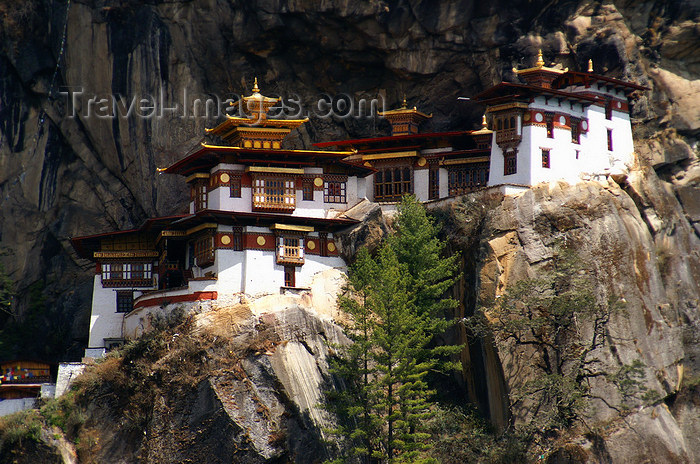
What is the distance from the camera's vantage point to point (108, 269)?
7112 centimetres

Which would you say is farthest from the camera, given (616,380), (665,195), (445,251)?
(665,195)

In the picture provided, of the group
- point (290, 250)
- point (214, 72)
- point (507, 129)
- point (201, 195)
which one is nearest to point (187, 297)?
point (290, 250)

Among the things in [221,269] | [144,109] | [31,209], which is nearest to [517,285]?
[221,269]

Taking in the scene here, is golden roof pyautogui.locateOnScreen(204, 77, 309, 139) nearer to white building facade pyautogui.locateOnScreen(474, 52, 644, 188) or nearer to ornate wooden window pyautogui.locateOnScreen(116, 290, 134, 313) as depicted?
ornate wooden window pyautogui.locateOnScreen(116, 290, 134, 313)

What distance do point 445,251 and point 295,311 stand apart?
9.57 meters

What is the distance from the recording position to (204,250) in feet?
220

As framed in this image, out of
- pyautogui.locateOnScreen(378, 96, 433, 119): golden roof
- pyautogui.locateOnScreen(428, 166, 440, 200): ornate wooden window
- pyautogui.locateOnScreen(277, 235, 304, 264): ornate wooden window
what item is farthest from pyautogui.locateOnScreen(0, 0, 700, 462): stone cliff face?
pyautogui.locateOnScreen(277, 235, 304, 264): ornate wooden window

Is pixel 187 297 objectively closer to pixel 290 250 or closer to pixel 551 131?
pixel 290 250

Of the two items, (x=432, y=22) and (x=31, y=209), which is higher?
(x=432, y=22)

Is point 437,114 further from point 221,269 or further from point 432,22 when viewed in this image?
point 221,269

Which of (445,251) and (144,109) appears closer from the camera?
(445,251)

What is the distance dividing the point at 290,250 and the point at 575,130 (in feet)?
59.4

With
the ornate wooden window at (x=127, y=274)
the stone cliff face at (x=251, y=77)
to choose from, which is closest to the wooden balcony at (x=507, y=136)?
the stone cliff face at (x=251, y=77)

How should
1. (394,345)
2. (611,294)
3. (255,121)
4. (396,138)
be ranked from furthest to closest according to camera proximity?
(396,138)
(255,121)
(611,294)
(394,345)
